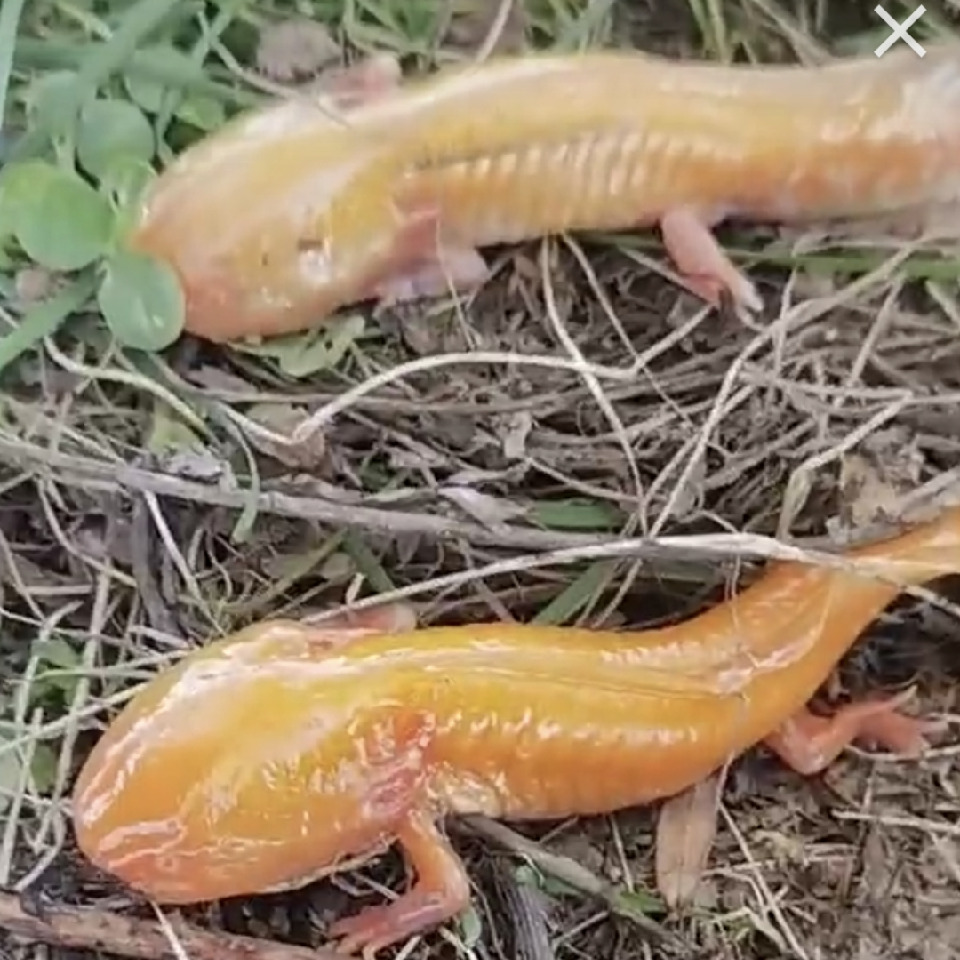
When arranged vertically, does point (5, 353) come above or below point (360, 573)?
above

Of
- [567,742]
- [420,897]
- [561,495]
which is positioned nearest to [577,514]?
[561,495]

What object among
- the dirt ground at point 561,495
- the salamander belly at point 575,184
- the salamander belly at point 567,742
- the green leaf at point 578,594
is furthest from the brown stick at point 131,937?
the salamander belly at point 575,184

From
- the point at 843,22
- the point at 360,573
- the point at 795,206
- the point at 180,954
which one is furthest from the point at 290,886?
the point at 843,22

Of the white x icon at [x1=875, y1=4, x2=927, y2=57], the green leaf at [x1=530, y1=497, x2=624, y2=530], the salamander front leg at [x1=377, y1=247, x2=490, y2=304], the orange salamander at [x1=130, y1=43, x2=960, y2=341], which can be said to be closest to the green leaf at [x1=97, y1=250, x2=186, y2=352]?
the orange salamander at [x1=130, y1=43, x2=960, y2=341]

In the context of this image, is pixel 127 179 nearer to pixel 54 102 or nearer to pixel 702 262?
pixel 54 102

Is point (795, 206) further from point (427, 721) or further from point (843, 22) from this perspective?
point (427, 721)

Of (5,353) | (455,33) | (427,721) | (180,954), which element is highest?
(455,33)

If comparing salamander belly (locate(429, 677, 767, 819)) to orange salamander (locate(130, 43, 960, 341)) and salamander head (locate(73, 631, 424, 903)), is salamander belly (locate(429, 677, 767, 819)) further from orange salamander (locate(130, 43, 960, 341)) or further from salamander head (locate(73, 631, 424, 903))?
orange salamander (locate(130, 43, 960, 341))
